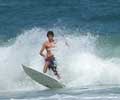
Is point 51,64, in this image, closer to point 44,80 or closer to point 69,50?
point 44,80

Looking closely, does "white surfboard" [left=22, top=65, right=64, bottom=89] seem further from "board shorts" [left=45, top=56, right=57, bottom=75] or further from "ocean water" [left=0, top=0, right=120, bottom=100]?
"board shorts" [left=45, top=56, right=57, bottom=75]

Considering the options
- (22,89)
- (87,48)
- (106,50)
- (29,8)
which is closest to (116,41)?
(106,50)

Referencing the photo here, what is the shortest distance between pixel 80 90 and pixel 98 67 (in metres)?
3.39

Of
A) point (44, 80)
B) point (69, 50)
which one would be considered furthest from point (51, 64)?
point (69, 50)

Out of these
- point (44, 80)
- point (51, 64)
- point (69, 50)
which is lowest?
point (44, 80)

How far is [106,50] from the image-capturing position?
964 inches

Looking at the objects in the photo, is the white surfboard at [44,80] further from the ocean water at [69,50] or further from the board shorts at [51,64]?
the board shorts at [51,64]

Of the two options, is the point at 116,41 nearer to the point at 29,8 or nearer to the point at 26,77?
the point at 26,77

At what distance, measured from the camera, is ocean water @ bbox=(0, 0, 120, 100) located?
700 inches

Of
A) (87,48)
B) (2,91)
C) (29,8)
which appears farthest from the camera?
(29,8)

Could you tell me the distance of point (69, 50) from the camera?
2189 centimetres

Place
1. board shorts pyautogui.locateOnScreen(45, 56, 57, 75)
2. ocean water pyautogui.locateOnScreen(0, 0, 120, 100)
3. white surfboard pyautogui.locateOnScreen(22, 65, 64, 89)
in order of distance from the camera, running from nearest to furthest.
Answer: ocean water pyautogui.locateOnScreen(0, 0, 120, 100), white surfboard pyautogui.locateOnScreen(22, 65, 64, 89), board shorts pyautogui.locateOnScreen(45, 56, 57, 75)

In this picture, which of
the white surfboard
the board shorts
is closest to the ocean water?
the white surfboard

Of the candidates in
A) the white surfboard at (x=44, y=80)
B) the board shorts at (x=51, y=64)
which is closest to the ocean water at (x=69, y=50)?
the white surfboard at (x=44, y=80)
